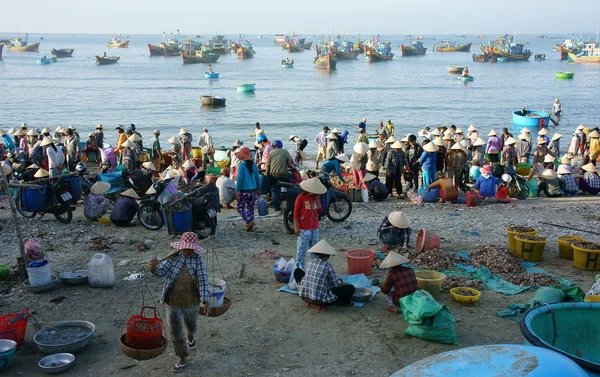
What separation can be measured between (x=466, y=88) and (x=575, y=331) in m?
61.9

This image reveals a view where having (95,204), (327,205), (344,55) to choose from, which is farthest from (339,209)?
(344,55)

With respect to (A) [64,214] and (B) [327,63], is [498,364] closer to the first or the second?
(A) [64,214]

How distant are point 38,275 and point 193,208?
131 inches

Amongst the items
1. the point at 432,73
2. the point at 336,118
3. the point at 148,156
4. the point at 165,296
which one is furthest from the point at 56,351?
the point at 432,73

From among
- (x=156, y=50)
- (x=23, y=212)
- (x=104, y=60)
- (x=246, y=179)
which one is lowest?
(x=23, y=212)

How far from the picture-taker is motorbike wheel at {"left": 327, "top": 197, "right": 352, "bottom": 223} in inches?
488

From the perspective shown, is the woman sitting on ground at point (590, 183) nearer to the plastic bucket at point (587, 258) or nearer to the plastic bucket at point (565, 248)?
the plastic bucket at point (565, 248)

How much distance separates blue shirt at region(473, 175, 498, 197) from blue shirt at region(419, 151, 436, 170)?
4.09ft

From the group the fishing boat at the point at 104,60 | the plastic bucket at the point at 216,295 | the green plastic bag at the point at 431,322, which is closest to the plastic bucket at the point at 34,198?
the plastic bucket at the point at 216,295

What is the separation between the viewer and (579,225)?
40.4 feet

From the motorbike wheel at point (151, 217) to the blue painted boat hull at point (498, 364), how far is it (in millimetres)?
8304

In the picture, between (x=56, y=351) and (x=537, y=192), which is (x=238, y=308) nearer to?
(x=56, y=351)

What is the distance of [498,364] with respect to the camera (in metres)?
4.16

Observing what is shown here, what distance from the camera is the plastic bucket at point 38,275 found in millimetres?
8492
